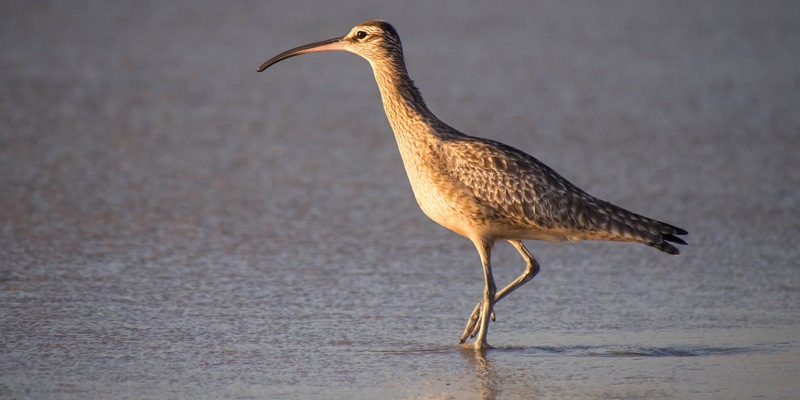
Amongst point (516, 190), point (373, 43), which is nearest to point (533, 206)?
Result: point (516, 190)

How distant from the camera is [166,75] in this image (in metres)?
14.7

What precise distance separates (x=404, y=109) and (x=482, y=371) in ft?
6.19

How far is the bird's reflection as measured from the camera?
5367mm

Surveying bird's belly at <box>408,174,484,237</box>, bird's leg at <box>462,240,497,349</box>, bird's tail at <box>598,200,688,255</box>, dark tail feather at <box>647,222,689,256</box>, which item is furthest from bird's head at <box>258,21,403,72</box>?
dark tail feather at <box>647,222,689,256</box>

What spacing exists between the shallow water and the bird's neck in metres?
1.06

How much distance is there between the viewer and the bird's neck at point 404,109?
673cm

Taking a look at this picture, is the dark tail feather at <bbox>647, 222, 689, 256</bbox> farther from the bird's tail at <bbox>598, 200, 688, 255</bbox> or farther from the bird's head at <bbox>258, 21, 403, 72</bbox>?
the bird's head at <bbox>258, 21, 403, 72</bbox>

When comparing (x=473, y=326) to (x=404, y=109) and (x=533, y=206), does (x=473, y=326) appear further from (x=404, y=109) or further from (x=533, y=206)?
(x=404, y=109)

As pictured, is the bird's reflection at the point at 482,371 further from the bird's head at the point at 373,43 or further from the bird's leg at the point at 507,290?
the bird's head at the point at 373,43

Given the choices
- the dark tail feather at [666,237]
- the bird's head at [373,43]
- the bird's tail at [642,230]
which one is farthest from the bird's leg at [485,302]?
the bird's head at [373,43]

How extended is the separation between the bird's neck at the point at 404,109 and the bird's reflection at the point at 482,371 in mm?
1371

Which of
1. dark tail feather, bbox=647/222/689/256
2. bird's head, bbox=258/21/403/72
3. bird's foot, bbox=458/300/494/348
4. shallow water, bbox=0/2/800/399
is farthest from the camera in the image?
bird's head, bbox=258/21/403/72

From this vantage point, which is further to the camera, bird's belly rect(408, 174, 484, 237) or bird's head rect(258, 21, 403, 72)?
bird's head rect(258, 21, 403, 72)

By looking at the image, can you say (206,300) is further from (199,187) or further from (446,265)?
(199,187)
